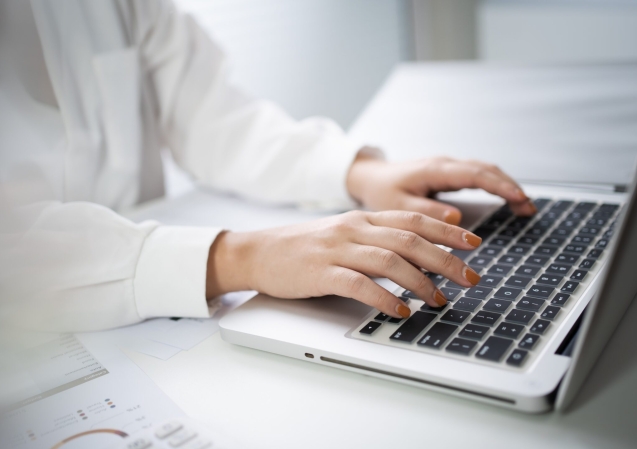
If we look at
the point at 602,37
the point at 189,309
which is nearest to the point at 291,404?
the point at 189,309

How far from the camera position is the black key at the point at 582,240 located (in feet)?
Result: 2.01

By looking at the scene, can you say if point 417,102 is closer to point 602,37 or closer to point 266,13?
point 266,13

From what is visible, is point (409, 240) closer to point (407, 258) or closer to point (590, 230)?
point (407, 258)

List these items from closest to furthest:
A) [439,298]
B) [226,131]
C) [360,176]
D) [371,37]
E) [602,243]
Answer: [439,298] < [602,243] < [360,176] < [226,131] < [371,37]

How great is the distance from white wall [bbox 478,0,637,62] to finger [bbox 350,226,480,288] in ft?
5.77

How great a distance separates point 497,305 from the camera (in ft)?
1.64

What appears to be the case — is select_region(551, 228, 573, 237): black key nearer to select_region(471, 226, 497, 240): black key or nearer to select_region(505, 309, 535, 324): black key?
select_region(471, 226, 497, 240): black key

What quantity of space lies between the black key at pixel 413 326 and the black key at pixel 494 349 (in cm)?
6

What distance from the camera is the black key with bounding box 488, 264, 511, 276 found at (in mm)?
569

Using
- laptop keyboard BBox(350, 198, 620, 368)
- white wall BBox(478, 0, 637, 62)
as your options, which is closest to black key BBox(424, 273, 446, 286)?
laptop keyboard BBox(350, 198, 620, 368)

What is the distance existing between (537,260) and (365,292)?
0.66 ft

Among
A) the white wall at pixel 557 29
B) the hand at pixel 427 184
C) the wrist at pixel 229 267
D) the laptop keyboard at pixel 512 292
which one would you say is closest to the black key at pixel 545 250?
the laptop keyboard at pixel 512 292

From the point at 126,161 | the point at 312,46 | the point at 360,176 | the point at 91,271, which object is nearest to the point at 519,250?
the point at 360,176

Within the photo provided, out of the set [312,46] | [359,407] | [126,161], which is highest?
[312,46]
